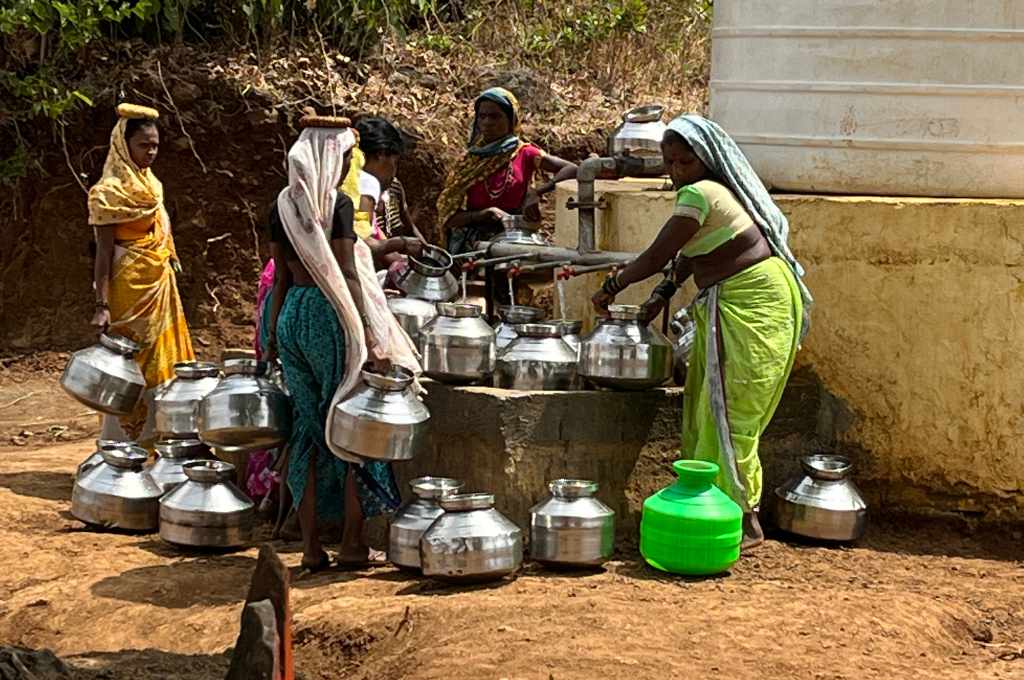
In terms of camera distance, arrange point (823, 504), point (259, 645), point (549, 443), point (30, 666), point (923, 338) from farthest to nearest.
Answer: point (923, 338), point (823, 504), point (549, 443), point (30, 666), point (259, 645)

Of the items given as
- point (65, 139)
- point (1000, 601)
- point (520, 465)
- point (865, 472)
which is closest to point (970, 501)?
point (865, 472)

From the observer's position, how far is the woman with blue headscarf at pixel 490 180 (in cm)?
862

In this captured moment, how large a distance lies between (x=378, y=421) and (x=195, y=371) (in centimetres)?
155

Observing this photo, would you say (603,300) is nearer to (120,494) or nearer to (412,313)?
(412,313)

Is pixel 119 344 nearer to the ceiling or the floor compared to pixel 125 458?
nearer to the ceiling

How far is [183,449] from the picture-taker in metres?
7.25

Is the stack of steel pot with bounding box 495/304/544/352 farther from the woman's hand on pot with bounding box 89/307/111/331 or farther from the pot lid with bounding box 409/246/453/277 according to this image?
the woman's hand on pot with bounding box 89/307/111/331

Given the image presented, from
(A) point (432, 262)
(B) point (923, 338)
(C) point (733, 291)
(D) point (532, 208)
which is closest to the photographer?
(C) point (733, 291)

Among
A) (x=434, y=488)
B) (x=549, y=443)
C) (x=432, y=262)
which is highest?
(x=432, y=262)

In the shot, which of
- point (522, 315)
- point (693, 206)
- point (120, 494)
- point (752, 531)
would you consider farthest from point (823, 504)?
point (120, 494)

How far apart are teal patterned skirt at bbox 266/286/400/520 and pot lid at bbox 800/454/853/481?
1.75 meters

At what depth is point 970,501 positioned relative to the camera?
6.95m

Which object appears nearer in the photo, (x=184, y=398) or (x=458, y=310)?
(x=458, y=310)

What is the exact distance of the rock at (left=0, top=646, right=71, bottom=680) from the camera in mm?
4387
